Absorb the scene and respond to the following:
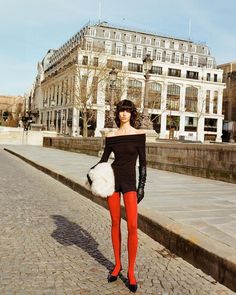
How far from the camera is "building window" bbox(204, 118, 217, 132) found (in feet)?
255

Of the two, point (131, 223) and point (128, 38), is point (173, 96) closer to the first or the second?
point (128, 38)

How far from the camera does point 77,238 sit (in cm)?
546

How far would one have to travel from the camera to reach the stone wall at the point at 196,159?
11180 mm

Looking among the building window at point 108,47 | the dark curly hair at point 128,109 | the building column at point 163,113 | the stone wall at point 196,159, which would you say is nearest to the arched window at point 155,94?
the building column at point 163,113

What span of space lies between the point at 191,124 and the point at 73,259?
74.8 m

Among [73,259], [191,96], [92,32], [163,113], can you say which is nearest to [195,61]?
[191,96]

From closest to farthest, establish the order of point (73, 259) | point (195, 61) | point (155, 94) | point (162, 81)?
point (73, 259) < point (155, 94) < point (162, 81) < point (195, 61)

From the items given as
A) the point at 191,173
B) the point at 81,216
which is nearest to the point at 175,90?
the point at 191,173

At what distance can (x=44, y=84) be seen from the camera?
95.2 metres

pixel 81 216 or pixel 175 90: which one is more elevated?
pixel 175 90

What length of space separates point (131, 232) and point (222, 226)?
2.25m

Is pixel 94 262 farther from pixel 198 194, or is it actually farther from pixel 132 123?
pixel 198 194

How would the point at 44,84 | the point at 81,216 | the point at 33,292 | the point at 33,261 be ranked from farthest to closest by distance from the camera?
the point at 44,84
the point at 81,216
the point at 33,261
the point at 33,292

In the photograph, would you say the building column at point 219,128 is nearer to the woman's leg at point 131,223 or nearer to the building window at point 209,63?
the building window at point 209,63
